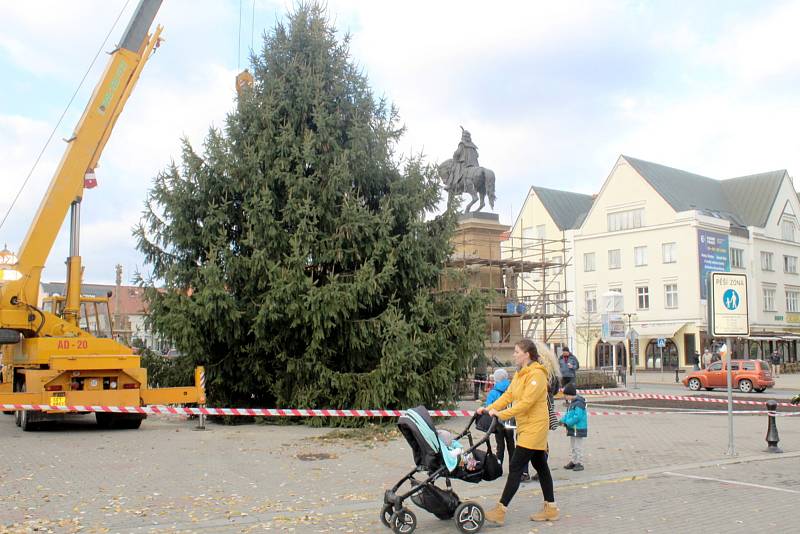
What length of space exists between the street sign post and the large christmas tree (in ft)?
16.8

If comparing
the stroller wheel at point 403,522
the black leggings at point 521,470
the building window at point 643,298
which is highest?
the building window at point 643,298

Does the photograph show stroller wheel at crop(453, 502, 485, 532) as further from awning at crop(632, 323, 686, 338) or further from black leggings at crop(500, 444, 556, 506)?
awning at crop(632, 323, 686, 338)

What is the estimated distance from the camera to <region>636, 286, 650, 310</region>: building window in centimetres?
6027

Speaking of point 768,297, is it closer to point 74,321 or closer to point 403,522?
point 74,321

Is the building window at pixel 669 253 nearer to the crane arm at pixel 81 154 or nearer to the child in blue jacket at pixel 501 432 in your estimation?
the crane arm at pixel 81 154

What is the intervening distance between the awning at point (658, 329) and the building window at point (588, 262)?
6753 mm

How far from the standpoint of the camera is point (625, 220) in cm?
6262

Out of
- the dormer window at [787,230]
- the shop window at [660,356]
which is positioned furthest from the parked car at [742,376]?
the dormer window at [787,230]

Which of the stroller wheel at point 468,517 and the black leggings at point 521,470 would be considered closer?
the stroller wheel at point 468,517

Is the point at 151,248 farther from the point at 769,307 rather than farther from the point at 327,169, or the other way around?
the point at 769,307

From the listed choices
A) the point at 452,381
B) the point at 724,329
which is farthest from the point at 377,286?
the point at 724,329

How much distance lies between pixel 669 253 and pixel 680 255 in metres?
1.00

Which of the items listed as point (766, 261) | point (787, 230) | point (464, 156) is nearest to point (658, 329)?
point (766, 261)

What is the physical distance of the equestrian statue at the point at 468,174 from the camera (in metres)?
27.8
